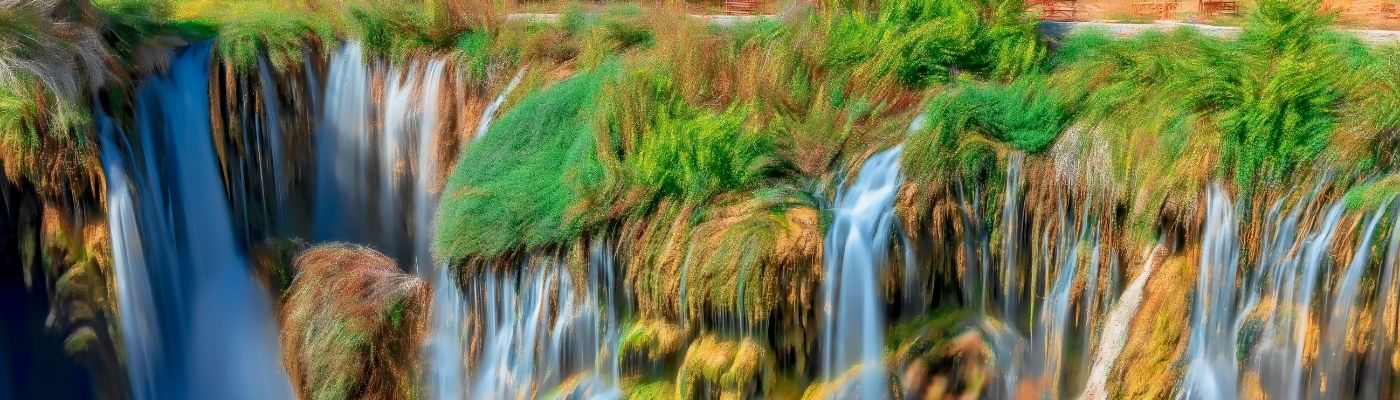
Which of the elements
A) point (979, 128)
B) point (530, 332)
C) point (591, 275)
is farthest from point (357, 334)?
point (979, 128)

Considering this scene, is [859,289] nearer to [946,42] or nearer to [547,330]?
[547,330]

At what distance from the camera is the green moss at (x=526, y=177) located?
1073cm

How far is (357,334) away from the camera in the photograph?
11.4 metres

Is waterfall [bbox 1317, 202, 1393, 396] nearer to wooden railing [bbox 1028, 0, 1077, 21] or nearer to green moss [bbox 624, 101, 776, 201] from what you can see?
green moss [bbox 624, 101, 776, 201]

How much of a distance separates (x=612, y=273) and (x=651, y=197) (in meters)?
0.73

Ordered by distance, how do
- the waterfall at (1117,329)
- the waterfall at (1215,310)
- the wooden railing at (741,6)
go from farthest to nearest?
the wooden railing at (741,6)
the waterfall at (1117,329)
the waterfall at (1215,310)

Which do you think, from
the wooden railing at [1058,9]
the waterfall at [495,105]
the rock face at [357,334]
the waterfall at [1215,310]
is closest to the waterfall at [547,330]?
the rock face at [357,334]

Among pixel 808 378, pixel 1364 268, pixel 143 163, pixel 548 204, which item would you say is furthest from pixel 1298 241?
pixel 143 163

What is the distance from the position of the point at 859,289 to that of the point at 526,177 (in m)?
3.39

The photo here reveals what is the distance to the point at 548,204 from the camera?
35.5ft

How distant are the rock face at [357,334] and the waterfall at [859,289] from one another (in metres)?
4.10

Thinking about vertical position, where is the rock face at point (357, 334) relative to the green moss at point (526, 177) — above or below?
below

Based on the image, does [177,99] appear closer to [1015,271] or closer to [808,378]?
[808,378]

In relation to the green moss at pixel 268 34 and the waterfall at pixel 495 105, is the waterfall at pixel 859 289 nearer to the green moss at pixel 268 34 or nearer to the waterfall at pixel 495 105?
the waterfall at pixel 495 105
